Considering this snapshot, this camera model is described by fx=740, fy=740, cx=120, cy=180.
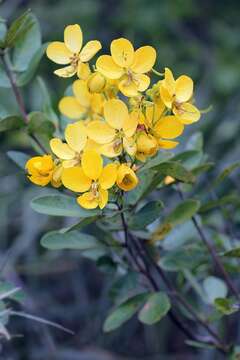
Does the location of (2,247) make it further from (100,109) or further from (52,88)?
(100,109)

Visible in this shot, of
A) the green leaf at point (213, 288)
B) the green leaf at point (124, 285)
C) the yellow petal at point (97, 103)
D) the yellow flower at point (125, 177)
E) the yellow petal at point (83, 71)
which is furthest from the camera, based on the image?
the green leaf at point (213, 288)

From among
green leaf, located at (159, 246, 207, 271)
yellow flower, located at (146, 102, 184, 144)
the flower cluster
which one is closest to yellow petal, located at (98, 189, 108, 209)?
the flower cluster

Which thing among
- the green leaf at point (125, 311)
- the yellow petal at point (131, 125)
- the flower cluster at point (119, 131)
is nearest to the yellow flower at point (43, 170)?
the flower cluster at point (119, 131)

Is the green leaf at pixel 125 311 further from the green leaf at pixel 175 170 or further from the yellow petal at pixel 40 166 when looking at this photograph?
the yellow petal at pixel 40 166

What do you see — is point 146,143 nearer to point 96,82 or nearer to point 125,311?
point 96,82

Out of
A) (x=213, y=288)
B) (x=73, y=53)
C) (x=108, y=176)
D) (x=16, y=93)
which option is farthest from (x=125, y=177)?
(x=213, y=288)

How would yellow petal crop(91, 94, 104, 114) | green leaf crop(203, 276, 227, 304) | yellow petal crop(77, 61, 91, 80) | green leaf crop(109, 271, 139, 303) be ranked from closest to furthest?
yellow petal crop(77, 61, 91, 80)
yellow petal crop(91, 94, 104, 114)
green leaf crop(109, 271, 139, 303)
green leaf crop(203, 276, 227, 304)

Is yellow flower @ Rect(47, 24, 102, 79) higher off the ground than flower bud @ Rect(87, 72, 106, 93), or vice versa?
yellow flower @ Rect(47, 24, 102, 79)

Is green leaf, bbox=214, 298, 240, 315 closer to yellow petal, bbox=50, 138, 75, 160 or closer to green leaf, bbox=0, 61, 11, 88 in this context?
yellow petal, bbox=50, 138, 75, 160

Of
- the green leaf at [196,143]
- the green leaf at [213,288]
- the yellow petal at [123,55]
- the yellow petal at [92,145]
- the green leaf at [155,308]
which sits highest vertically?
the yellow petal at [123,55]
